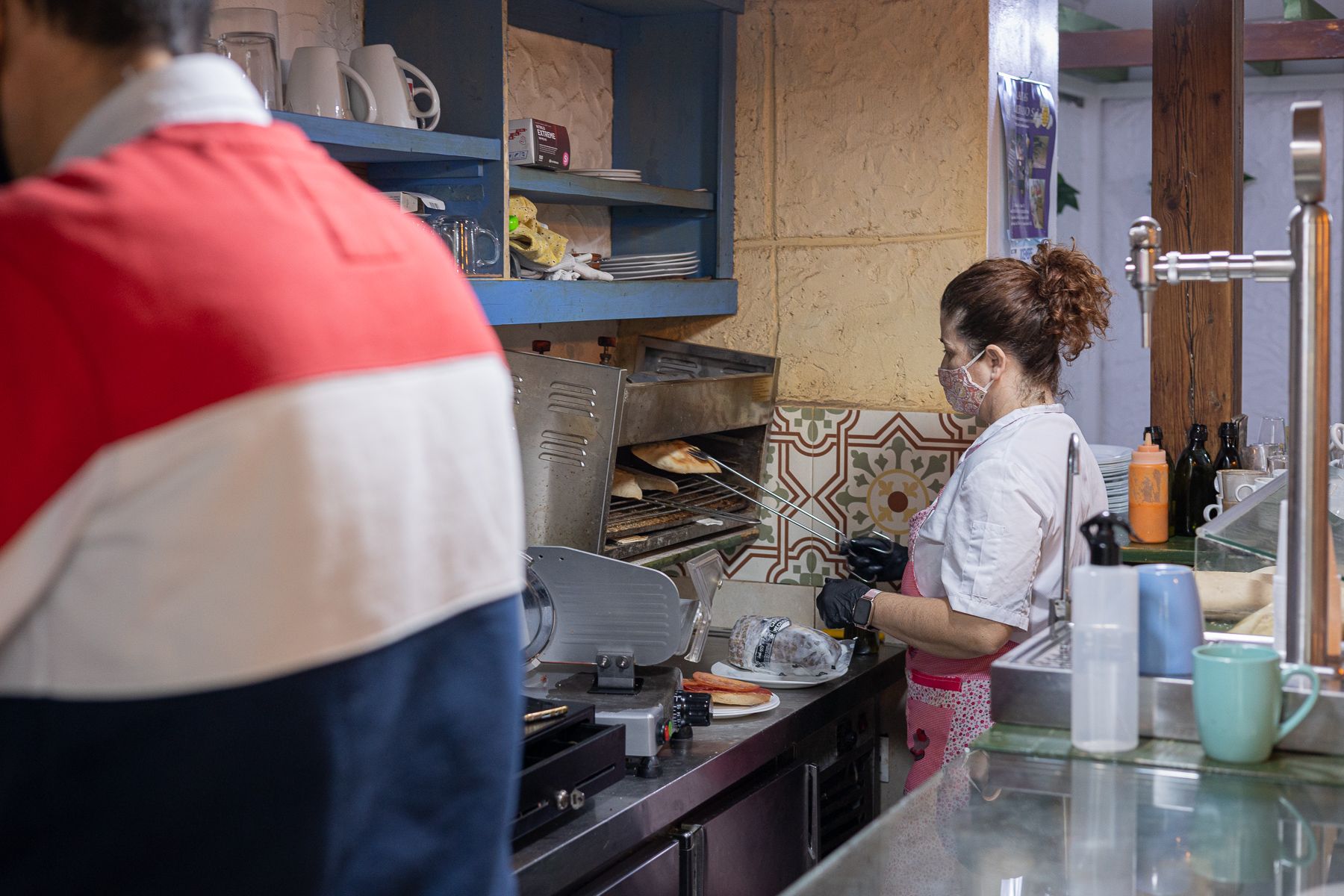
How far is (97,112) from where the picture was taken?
0.95m

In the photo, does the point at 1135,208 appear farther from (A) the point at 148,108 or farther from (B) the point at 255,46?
(A) the point at 148,108

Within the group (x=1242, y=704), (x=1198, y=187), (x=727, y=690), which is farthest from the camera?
(x=1198, y=187)

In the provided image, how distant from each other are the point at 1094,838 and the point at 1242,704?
0.29 m

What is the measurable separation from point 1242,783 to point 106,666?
4.25 ft

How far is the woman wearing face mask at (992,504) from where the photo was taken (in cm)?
279

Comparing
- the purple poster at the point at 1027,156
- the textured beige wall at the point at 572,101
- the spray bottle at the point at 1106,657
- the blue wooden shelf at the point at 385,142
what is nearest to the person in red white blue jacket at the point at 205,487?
the spray bottle at the point at 1106,657

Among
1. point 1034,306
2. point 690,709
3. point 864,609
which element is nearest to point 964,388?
point 1034,306

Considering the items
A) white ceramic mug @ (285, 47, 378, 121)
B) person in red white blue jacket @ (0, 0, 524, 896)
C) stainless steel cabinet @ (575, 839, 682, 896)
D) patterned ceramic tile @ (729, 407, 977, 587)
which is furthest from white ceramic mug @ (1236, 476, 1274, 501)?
person in red white blue jacket @ (0, 0, 524, 896)

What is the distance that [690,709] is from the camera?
2.88m

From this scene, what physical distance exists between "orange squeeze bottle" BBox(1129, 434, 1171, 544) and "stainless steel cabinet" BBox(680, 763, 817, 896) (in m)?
1.24

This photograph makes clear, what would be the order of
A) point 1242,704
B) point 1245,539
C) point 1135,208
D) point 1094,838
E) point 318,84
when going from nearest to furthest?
1. point 1094,838
2. point 1242,704
3. point 1245,539
4. point 318,84
5. point 1135,208

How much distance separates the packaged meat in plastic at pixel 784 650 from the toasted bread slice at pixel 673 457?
0.49m

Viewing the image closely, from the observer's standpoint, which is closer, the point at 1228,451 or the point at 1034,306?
the point at 1034,306

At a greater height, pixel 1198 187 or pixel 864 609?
pixel 1198 187
